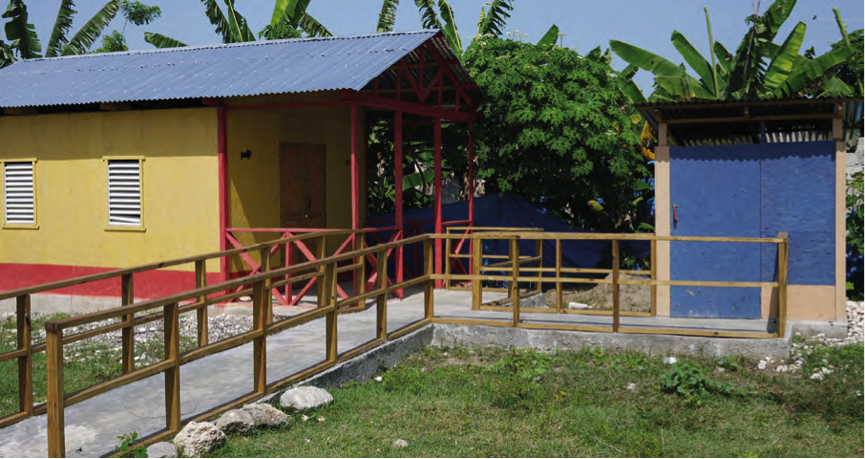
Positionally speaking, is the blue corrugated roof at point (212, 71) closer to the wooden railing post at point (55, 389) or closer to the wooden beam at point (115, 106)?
the wooden beam at point (115, 106)

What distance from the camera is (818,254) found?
9852 mm

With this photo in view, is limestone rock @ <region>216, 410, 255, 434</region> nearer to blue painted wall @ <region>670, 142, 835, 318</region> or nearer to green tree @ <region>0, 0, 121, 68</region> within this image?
blue painted wall @ <region>670, 142, 835, 318</region>

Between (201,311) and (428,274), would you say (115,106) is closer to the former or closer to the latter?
(201,311)

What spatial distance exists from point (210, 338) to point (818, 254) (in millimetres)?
6917

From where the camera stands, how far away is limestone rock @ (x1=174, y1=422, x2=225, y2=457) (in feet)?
18.2

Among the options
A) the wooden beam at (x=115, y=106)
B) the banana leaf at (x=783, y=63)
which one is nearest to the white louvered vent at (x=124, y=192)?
the wooden beam at (x=115, y=106)

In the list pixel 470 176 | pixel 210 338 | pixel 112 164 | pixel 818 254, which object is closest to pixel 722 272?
pixel 818 254

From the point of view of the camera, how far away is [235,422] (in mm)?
5969

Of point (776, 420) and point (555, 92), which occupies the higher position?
point (555, 92)

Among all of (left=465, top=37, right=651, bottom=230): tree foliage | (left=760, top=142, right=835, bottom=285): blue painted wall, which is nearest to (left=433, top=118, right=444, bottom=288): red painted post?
(left=465, top=37, right=651, bottom=230): tree foliage

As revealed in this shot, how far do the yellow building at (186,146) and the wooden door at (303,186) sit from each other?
3 cm

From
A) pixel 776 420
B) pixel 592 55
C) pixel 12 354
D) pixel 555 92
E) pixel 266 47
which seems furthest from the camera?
pixel 592 55

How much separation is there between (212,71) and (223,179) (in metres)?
1.76

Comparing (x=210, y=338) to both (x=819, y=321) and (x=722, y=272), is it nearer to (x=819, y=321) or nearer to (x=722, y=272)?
→ (x=722, y=272)
